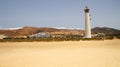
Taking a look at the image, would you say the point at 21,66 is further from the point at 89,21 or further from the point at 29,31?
the point at 29,31

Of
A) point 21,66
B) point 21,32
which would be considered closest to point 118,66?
point 21,66

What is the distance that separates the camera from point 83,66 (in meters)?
9.18

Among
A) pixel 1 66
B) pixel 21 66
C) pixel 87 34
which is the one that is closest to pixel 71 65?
pixel 21 66

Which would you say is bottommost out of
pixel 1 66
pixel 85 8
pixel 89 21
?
pixel 1 66

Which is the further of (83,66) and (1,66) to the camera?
(1,66)

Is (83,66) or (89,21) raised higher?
(89,21)

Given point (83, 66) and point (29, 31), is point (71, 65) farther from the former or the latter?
point (29, 31)

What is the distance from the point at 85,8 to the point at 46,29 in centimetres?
8946

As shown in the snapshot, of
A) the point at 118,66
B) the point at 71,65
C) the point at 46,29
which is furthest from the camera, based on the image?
the point at 46,29

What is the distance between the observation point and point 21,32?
11725cm

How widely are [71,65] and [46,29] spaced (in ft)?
401

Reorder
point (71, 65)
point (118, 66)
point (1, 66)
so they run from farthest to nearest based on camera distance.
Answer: point (1, 66) → point (71, 65) → point (118, 66)

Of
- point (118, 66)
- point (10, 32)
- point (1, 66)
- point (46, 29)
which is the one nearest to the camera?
point (118, 66)

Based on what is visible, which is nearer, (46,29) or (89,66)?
(89,66)
